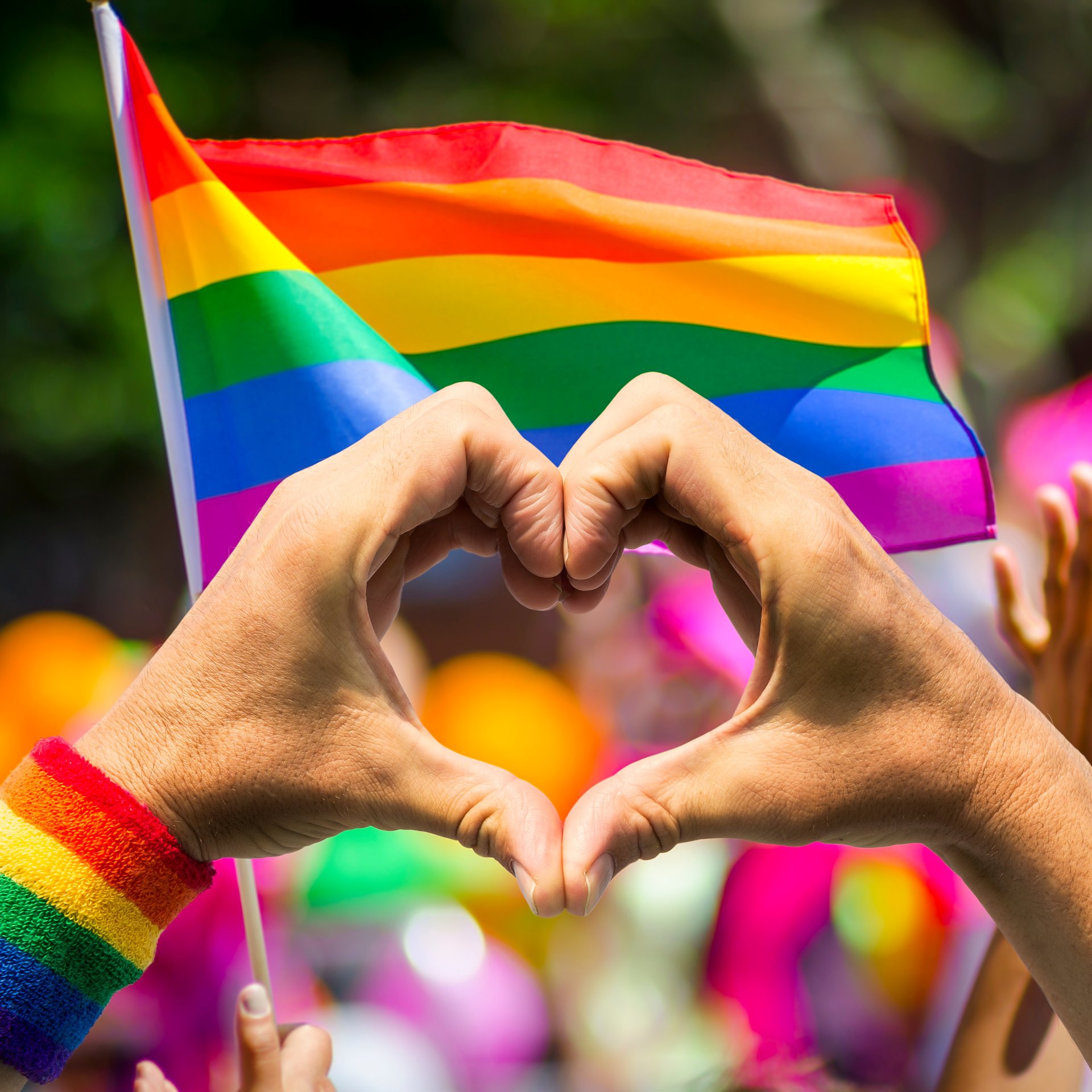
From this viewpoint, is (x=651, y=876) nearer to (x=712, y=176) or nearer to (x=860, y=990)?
(x=860, y=990)

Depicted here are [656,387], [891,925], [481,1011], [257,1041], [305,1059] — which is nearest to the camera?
[656,387]

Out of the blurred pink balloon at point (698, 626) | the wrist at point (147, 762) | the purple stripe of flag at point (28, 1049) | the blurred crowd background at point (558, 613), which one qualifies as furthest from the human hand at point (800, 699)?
the blurred pink balloon at point (698, 626)

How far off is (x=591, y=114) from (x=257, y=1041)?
3.62 meters

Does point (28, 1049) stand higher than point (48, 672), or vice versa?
point (28, 1049)

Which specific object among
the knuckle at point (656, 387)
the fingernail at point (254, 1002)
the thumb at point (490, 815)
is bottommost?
the fingernail at point (254, 1002)

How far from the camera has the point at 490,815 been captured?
2.75 feet

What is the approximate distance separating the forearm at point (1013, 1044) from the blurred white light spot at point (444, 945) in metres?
1.60

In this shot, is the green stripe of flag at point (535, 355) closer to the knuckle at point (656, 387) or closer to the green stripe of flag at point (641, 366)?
the green stripe of flag at point (641, 366)

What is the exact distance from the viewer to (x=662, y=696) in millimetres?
3279

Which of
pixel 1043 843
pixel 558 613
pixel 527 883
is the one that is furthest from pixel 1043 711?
pixel 558 613

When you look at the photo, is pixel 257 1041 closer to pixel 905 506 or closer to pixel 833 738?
pixel 833 738

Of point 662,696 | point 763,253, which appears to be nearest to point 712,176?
point 763,253

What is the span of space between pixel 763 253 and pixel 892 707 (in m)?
0.86

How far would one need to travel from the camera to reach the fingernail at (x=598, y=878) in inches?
31.7
